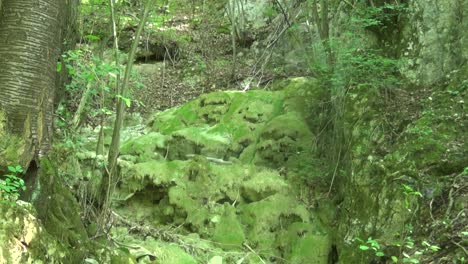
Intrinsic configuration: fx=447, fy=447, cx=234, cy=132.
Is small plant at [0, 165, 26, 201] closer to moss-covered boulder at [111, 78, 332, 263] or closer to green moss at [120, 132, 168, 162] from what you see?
moss-covered boulder at [111, 78, 332, 263]

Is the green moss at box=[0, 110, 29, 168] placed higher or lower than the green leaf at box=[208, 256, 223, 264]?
higher

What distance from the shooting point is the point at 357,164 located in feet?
18.0

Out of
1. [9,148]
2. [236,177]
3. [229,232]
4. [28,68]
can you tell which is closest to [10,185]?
[9,148]

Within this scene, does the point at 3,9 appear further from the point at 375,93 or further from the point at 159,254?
the point at 375,93

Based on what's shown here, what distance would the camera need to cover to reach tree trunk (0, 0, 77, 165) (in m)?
3.10

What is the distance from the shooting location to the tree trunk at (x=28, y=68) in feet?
10.2

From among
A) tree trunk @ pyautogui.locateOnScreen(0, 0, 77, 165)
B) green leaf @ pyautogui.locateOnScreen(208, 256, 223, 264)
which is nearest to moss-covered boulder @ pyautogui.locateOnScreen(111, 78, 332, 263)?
green leaf @ pyautogui.locateOnScreen(208, 256, 223, 264)

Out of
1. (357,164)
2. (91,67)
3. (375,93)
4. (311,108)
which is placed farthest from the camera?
(311,108)

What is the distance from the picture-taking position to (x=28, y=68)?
10.4 feet

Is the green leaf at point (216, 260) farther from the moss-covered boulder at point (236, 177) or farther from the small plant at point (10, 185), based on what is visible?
A: the small plant at point (10, 185)

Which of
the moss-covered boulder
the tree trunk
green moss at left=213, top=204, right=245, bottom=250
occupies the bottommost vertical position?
green moss at left=213, top=204, right=245, bottom=250

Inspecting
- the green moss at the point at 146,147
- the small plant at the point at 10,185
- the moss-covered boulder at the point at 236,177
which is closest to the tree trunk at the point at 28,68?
the small plant at the point at 10,185

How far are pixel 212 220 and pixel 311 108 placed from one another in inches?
107

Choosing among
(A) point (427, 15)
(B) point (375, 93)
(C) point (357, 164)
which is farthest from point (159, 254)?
(A) point (427, 15)
